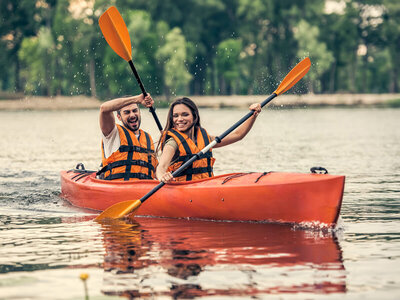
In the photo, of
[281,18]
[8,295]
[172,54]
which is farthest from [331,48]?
[8,295]

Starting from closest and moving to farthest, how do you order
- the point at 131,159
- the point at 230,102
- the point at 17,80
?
the point at 131,159
the point at 230,102
the point at 17,80

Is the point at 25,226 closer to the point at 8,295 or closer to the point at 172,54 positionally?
the point at 8,295

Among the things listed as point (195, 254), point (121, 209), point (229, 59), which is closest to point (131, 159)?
point (121, 209)

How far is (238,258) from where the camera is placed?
6500 millimetres

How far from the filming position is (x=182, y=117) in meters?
8.09

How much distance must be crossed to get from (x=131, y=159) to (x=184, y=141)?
93 cm

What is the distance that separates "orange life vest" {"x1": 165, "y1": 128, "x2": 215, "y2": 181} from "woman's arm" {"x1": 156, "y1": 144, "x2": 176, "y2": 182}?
0.35 feet

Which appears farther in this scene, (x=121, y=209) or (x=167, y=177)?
(x=121, y=209)

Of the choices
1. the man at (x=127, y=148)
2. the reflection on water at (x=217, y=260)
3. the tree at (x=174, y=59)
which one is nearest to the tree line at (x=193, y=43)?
the tree at (x=174, y=59)

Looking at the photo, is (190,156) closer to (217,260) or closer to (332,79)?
(217,260)

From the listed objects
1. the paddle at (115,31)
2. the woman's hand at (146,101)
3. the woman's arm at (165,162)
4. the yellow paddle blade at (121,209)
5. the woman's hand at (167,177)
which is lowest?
the yellow paddle blade at (121,209)

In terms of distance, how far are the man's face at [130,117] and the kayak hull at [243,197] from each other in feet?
1.96

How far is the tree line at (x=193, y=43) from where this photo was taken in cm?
5444

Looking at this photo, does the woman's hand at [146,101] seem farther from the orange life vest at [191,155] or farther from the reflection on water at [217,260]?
the reflection on water at [217,260]
